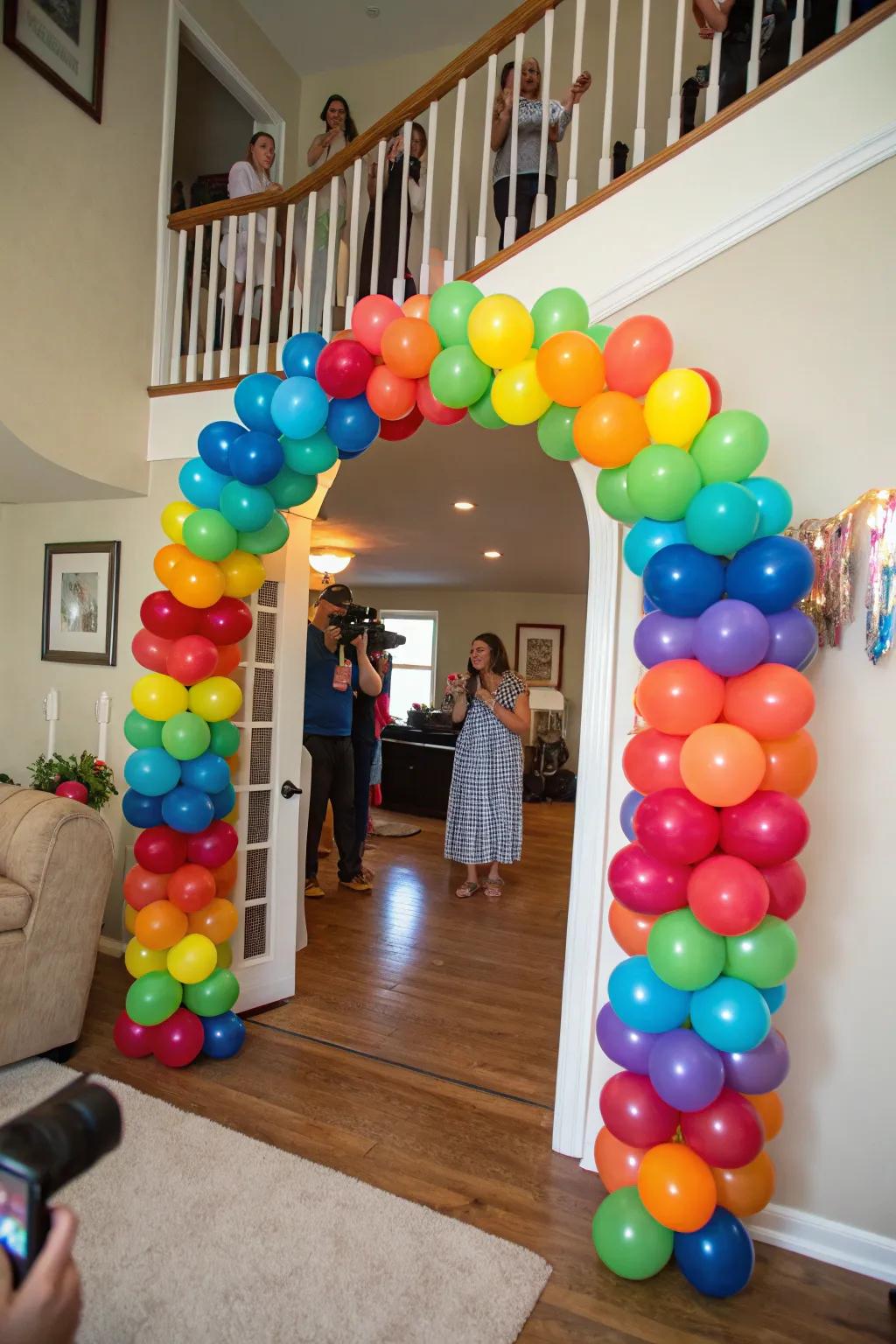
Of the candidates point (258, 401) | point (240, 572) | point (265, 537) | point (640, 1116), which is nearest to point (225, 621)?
point (240, 572)

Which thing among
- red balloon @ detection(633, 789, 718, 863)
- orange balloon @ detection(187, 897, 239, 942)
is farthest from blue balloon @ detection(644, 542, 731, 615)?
orange balloon @ detection(187, 897, 239, 942)

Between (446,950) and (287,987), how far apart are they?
88cm

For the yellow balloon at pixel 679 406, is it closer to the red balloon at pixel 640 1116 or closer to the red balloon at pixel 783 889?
the red balloon at pixel 783 889

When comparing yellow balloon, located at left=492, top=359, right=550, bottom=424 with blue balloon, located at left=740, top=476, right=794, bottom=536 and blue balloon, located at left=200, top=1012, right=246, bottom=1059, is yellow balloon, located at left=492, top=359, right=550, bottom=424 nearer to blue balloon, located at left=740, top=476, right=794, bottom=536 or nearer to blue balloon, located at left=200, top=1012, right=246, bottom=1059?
blue balloon, located at left=740, top=476, right=794, bottom=536

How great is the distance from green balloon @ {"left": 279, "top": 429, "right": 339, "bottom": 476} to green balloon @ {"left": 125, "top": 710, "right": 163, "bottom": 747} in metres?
0.90

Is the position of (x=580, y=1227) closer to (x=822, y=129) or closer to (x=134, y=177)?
(x=822, y=129)

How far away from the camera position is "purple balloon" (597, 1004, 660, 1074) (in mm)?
1614

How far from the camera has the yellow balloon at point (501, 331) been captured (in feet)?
5.67

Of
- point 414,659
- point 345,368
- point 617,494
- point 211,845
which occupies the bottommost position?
point 211,845

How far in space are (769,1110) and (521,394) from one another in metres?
1.64

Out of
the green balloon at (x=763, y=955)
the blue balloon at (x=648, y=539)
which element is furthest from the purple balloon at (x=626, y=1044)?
the blue balloon at (x=648, y=539)

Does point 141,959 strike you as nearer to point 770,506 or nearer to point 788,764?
point 788,764

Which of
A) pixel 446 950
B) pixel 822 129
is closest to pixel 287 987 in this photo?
pixel 446 950

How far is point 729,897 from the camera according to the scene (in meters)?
1.44
